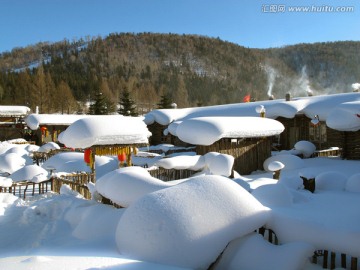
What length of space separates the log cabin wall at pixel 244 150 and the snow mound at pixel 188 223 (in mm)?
9541

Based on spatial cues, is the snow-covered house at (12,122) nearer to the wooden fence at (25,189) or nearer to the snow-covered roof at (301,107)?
the snow-covered roof at (301,107)

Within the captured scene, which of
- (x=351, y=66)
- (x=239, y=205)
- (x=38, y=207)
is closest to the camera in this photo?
(x=239, y=205)

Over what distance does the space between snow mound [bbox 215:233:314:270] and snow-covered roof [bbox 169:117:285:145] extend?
893 cm

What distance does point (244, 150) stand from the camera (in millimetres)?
15672

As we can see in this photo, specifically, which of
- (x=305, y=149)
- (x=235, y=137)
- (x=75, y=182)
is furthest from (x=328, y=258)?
(x=305, y=149)

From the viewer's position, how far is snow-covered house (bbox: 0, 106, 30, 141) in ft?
112

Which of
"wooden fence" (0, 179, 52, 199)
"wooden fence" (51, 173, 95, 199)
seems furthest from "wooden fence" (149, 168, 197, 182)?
"wooden fence" (0, 179, 52, 199)

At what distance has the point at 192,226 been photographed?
15.5 ft

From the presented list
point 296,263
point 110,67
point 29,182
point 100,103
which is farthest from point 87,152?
point 110,67

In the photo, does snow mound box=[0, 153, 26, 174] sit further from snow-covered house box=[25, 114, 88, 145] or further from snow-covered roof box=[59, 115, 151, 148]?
snow-covered house box=[25, 114, 88, 145]

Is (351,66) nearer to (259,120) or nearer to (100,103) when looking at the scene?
(100,103)

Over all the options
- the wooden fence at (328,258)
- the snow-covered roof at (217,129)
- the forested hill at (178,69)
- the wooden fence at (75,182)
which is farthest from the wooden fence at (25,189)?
the forested hill at (178,69)

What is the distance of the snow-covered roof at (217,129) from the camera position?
14.0 m

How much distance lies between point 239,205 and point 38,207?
249 inches
